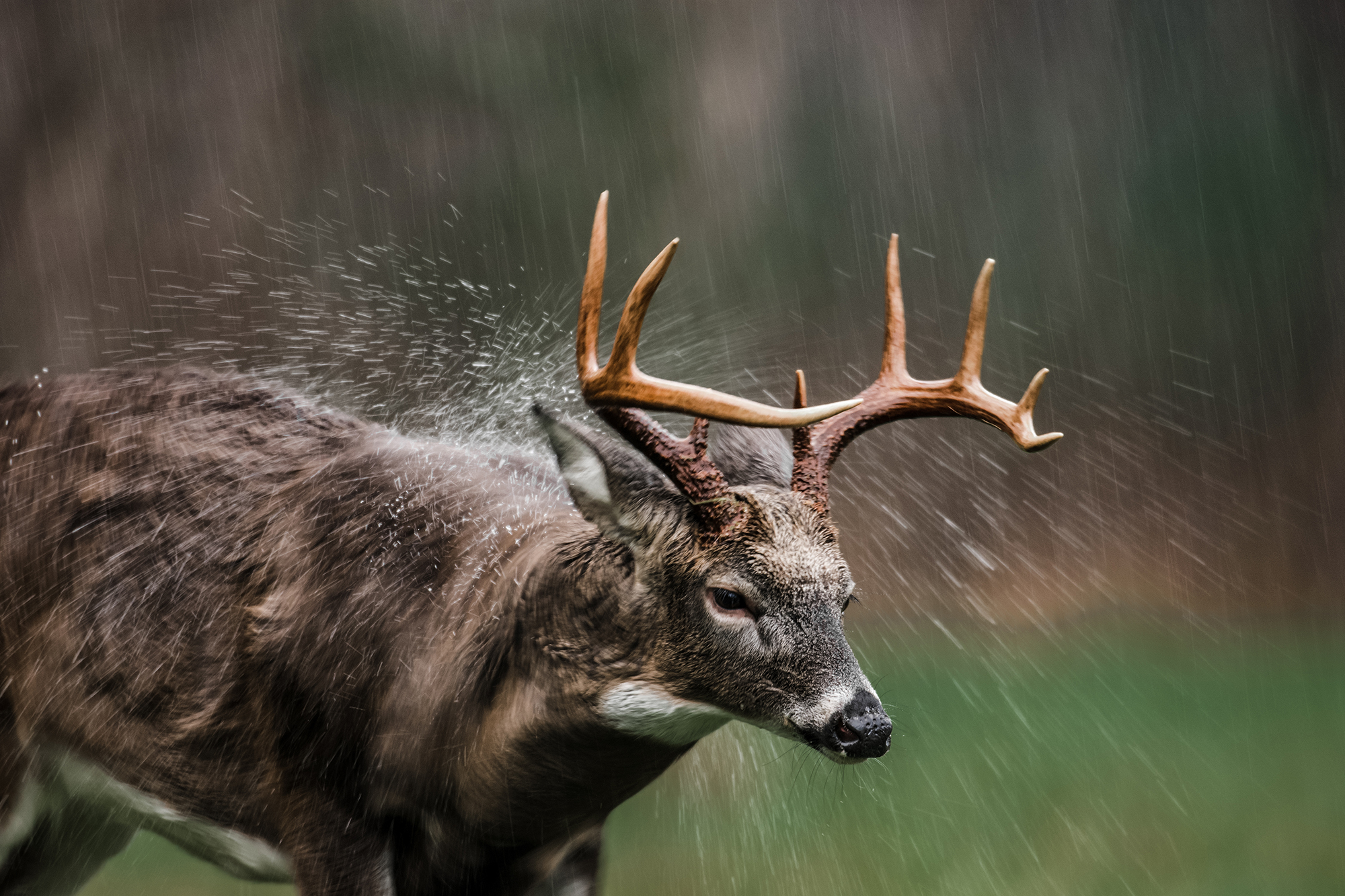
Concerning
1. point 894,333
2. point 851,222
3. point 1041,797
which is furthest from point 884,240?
point 894,333

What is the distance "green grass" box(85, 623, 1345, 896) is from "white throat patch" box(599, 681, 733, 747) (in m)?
1.70

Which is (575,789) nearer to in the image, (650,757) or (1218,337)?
(650,757)

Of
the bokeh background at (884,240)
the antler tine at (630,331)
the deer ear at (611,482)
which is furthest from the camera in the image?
the bokeh background at (884,240)

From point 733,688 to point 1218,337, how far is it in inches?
283

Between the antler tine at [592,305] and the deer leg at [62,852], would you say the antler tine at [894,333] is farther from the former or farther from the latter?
the deer leg at [62,852]

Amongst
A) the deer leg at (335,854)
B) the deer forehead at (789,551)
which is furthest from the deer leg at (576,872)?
the deer forehead at (789,551)

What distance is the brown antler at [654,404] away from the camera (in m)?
2.39

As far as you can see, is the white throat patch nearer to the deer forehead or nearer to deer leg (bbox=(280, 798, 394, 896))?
the deer forehead

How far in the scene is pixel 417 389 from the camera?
477 cm

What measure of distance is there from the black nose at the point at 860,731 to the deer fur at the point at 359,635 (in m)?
0.02

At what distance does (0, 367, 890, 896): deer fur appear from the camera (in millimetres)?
2535

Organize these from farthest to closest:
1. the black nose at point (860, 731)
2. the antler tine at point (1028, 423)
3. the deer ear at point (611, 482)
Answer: the antler tine at point (1028, 423), the deer ear at point (611, 482), the black nose at point (860, 731)

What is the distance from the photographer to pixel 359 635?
9.61 feet

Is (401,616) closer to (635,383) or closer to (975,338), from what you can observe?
(635,383)
